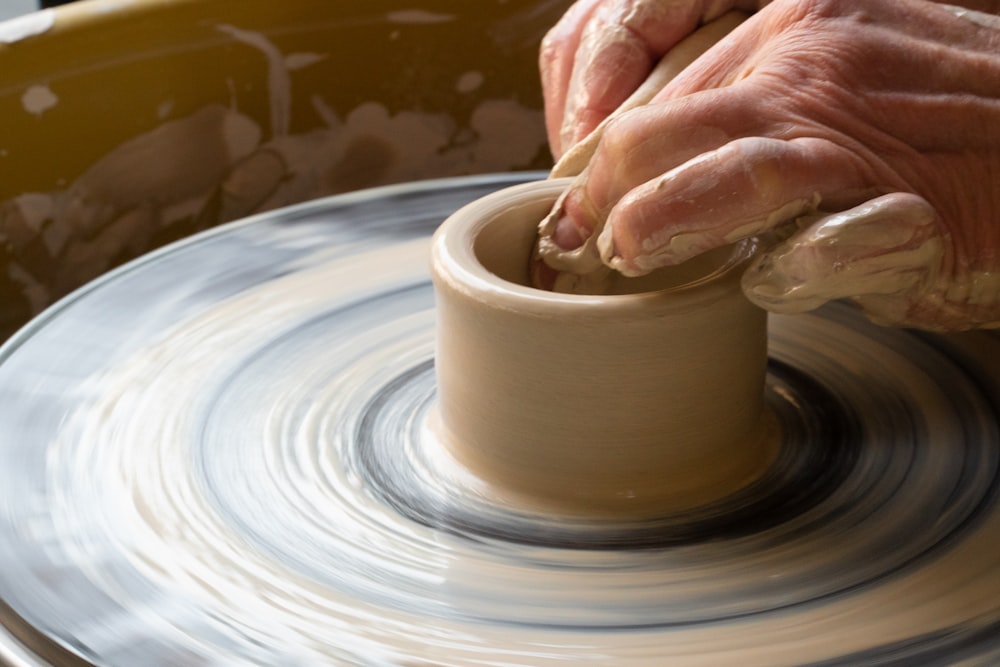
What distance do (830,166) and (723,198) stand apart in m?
0.10

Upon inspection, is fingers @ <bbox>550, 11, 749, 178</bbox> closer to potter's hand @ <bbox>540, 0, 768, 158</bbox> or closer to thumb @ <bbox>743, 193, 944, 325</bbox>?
potter's hand @ <bbox>540, 0, 768, 158</bbox>

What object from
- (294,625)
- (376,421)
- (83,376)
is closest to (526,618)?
(294,625)

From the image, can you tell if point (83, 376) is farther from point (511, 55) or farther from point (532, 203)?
point (511, 55)

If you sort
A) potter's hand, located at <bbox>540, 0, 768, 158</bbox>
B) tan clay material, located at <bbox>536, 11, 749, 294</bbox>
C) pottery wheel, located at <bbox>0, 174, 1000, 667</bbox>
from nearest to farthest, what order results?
pottery wheel, located at <bbox>0, 174, 1000, 667</bbox> < tan clay material, located at <bbox>536, 11, 749, 294</bbox> < potter's hand, located at <bbox>540, 0, 768, 158</bbox>

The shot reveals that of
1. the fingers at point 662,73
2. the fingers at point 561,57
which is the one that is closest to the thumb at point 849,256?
the fingers at point 662,73

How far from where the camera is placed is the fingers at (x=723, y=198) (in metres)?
0.83

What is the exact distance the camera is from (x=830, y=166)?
87cm

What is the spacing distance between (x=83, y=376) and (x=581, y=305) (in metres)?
0.55

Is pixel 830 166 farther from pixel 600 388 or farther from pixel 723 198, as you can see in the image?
pixel 600 388

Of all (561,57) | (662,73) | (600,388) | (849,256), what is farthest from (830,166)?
(561,57)

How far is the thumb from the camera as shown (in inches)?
32.9

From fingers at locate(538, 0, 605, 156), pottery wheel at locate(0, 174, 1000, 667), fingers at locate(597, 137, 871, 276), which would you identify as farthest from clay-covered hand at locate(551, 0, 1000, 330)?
fingers at locate(538, 0, 605, 156)

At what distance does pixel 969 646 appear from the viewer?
795 millimetres

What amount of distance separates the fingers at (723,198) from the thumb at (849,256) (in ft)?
0.09
